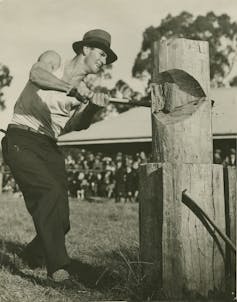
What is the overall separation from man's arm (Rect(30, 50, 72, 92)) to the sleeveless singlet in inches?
3.0

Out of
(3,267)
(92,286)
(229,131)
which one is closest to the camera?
(92,286)

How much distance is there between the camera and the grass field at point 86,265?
212 centimetres

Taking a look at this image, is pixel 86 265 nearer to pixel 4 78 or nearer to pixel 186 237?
pixel 186 237

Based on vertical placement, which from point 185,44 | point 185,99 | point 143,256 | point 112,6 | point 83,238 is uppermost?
point 112,6

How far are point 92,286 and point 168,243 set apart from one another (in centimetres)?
56

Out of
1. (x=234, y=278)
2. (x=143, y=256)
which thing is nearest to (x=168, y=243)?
(x=143, y=256)

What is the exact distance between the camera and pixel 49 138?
8.91 ft

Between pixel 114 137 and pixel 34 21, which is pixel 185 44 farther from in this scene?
pixel 114 137

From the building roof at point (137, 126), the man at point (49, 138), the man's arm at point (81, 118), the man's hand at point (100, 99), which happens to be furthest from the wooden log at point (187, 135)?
the building roof at point (137, 126)

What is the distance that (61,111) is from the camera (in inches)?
108

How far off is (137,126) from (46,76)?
11.2 metres

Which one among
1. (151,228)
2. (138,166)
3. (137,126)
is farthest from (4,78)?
(137,126)

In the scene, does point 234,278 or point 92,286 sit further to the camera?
point 92,286

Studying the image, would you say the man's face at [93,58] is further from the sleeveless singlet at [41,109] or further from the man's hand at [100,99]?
the man's hand at [100,99]
